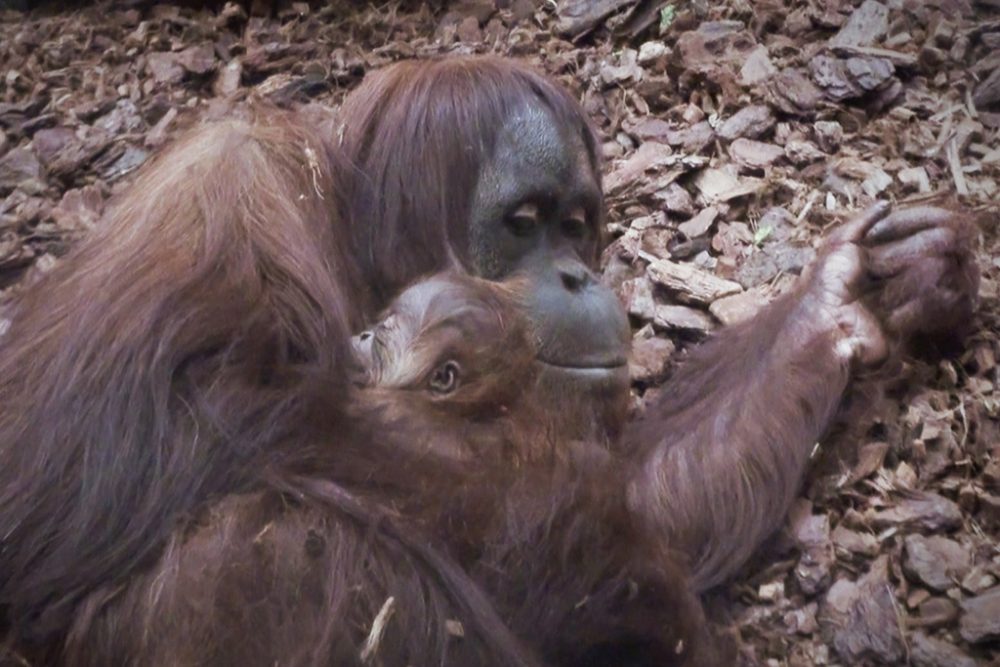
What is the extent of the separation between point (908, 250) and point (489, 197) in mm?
907

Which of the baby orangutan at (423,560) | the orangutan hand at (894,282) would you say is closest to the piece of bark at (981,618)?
the baby orangutan at (423,560)

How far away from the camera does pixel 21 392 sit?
2.15m

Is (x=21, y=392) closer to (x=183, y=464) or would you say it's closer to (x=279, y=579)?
(x=183, y=464)

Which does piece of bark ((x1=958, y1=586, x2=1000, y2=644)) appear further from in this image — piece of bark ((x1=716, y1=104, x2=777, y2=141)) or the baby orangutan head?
piece of bark ((x1=716, y1=104, x2=777, y2=141))

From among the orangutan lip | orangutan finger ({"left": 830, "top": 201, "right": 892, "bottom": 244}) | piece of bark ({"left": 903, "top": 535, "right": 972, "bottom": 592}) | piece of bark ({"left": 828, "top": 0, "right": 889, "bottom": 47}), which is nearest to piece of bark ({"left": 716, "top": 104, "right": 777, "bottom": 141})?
piece of bark ({"left": 828, "top": 0, "right": 889, "bottom": 47})

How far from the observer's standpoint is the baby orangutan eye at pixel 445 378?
2.33 meters

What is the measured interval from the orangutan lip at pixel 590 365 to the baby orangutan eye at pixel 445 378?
0.20 m

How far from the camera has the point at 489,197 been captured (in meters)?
2.65

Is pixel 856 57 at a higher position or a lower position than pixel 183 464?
lower

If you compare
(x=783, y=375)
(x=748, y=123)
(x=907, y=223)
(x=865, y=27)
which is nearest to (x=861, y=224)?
(x=907, y=223)

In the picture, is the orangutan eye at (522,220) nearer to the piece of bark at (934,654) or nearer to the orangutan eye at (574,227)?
the orangutan eye at (574,227)

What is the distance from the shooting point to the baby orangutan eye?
233cm

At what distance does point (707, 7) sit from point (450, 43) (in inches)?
30.4

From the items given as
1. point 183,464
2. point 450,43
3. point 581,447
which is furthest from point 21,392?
point 450,43
